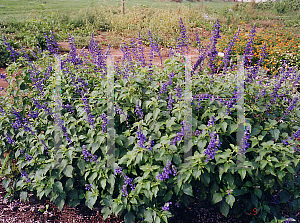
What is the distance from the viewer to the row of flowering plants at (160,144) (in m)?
2.74

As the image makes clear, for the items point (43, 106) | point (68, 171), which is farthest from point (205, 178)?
point (43, 106)

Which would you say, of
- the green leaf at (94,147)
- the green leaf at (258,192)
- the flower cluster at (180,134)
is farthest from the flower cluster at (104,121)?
the green leaf at (258,192)

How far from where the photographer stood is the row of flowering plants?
274 cm

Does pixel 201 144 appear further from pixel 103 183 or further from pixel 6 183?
pixel 6 183

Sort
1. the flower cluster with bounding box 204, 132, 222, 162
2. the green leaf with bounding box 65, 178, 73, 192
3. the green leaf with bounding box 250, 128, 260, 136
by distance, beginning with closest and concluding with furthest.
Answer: the flower cluster with bounding box 204, 132, 222, 162, the green leaf with bounding box 250, 128, 260, 136, the green leaf with bounding box 65, 178, 73, 192

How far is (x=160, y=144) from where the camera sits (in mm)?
2787

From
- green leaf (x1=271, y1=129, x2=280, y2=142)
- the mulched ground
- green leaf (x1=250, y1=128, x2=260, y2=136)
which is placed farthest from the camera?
the mulched ground

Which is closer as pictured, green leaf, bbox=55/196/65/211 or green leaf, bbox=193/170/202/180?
green leaf, bbox=193/170/202/180


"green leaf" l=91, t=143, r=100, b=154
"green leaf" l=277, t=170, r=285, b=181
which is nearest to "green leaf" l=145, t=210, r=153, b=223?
"green leaf" l=91, t=143, r=100, b=154

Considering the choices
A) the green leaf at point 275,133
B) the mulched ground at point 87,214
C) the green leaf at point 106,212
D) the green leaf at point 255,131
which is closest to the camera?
the green leaf at point 275,133

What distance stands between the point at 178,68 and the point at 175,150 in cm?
114

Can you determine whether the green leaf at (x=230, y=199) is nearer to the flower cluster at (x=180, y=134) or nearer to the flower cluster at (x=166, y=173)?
the flower cluster at (x=166, y=173)

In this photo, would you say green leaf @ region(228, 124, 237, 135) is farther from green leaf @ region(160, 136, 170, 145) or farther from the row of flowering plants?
green leaf @ region(160, 136, 170, 145)

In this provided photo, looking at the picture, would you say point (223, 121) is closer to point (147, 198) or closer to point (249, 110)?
point (249, 110)
